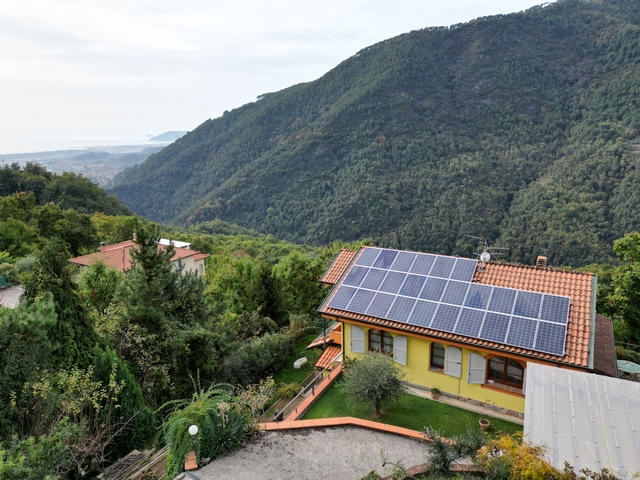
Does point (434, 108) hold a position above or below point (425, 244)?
above

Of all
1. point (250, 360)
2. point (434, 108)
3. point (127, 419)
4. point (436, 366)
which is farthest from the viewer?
point (434, 108)

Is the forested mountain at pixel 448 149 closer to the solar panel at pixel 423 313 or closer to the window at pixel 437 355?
the window at pixel 437 355

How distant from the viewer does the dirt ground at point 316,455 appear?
8.38 metres

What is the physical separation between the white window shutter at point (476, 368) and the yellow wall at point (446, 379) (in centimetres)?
14

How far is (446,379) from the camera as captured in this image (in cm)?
1303

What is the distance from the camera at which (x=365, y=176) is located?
367 feet

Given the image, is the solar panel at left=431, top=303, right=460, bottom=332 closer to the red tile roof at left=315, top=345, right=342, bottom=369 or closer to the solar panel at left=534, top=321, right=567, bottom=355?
the solar panel at left=534, top=321, right=567, bottom=355

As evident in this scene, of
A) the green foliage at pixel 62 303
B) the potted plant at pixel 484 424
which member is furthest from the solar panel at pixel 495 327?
the green foliage at pixel 62 303

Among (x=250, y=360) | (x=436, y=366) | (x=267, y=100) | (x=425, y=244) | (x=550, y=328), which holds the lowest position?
(x=425, y=244)

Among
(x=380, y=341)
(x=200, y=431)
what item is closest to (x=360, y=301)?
(x=380, y=341)

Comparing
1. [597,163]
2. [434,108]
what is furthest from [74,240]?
[434,108]

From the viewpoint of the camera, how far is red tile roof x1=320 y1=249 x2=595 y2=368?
11.0 m

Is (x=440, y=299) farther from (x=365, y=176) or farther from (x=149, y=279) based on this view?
(x=365, y=176)

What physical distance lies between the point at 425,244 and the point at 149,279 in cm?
7387
